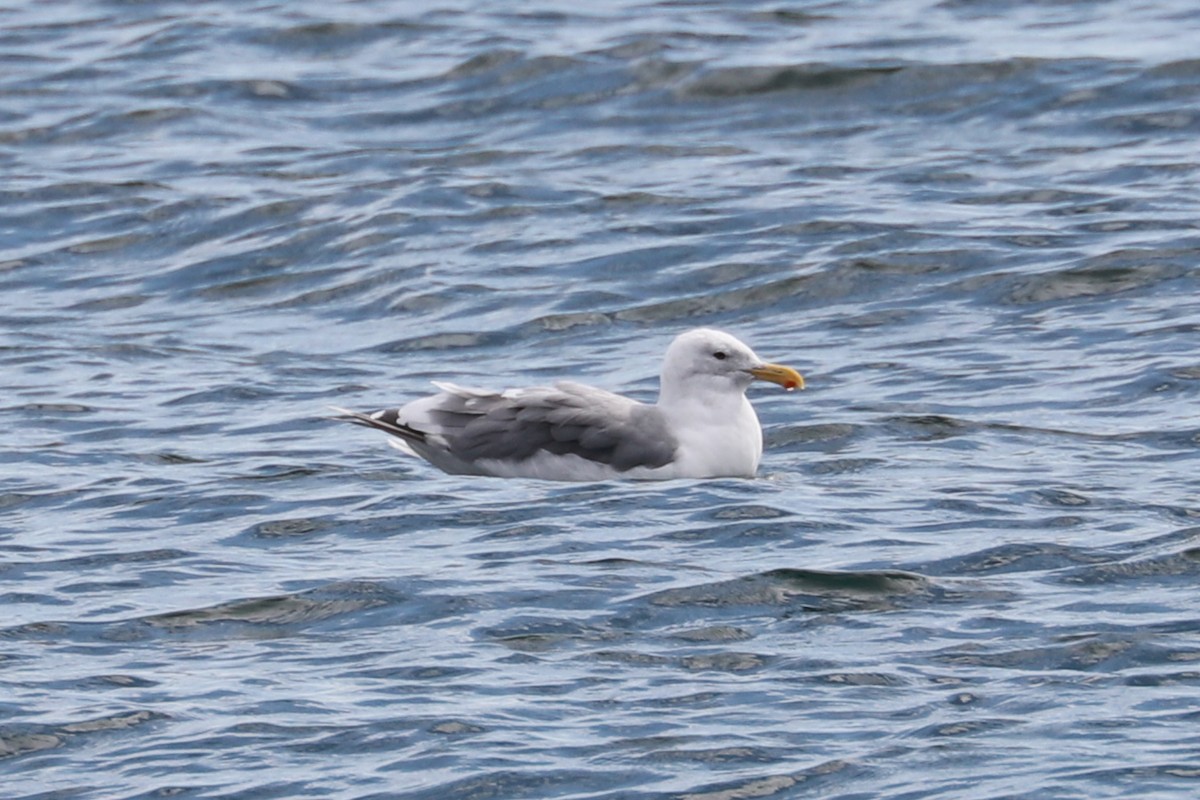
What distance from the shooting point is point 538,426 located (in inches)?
437

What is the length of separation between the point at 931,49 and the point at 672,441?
9.68 m

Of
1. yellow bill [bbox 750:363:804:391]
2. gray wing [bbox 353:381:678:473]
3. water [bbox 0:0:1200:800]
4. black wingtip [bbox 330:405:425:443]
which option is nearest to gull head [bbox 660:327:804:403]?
yellow bill [bbox 750:363:804:391]

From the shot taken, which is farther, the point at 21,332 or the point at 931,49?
the point at 931,49

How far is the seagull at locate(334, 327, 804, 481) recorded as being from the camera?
36.2ft

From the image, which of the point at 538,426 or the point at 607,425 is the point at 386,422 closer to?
the point at 538,426

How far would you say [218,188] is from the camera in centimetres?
1792

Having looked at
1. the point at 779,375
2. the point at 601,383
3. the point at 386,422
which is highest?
the point at 779,375

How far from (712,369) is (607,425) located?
24.7 inches

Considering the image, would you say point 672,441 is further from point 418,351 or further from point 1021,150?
point 1021,150

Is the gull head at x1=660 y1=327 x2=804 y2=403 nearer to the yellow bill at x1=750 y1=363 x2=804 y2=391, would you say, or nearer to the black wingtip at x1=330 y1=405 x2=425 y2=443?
the yellow bill at x1=750 y1=363 x2=804 y2=391

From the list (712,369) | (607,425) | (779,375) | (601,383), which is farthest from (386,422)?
(601,383)

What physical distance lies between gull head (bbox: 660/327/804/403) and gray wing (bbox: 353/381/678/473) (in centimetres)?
20

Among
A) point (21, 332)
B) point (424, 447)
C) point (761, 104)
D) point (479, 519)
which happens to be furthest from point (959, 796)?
point (761, 104)

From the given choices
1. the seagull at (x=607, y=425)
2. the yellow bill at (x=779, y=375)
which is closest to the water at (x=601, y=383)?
the seagull at (x=607, y=425)
